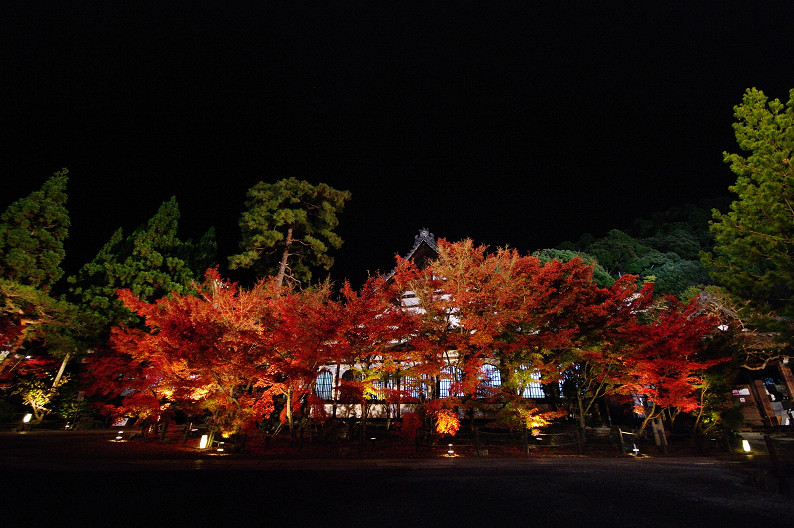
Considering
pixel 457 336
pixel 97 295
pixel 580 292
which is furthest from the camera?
pixel 97 295

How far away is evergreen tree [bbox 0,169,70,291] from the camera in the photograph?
1784cm

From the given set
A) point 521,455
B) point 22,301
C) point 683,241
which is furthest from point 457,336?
point 683,241

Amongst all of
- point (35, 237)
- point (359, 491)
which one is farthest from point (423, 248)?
point (35, 237)

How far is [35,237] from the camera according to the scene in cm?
1897

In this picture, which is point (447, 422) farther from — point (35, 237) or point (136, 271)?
point (35, 237)

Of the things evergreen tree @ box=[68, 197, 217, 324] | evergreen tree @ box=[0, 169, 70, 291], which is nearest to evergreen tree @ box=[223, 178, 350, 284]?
evergreen tree @ box=[68, 197, 217, 324]

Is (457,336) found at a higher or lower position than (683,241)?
lower

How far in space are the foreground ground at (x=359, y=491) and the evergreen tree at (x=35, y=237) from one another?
1066cm

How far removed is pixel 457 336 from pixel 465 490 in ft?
21.3

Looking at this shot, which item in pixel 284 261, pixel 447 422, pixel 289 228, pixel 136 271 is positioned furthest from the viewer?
pixel 289 228

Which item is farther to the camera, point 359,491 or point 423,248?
point 423,248

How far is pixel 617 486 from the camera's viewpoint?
8.25 meters

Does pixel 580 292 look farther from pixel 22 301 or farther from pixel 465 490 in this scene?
pixel 22 301

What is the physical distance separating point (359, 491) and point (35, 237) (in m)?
22.4
